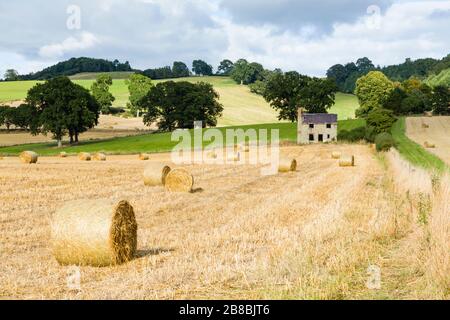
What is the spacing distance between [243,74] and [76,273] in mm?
172996

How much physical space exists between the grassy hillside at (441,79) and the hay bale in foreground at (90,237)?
484 ft

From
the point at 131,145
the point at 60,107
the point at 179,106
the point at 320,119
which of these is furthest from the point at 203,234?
the point at 179,106

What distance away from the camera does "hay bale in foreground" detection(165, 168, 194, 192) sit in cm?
2366

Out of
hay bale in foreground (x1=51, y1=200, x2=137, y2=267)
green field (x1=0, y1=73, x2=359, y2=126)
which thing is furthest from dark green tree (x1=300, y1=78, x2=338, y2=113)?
hay bale in foreground (x1=51, y1=200, x2=137, y2=267)

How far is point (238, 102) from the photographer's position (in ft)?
470

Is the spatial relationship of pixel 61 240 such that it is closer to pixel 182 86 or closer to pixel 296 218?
pixel 296 218

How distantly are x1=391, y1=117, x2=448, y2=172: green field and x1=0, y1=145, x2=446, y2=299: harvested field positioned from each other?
10.8 metres

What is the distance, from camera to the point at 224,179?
29438 mm

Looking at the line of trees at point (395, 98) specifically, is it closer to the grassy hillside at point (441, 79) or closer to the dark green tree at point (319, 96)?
the dark green tree at point (319, 96)

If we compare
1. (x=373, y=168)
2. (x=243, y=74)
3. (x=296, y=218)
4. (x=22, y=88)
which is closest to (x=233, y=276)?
(x=296, y=218)

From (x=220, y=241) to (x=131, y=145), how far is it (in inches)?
2291

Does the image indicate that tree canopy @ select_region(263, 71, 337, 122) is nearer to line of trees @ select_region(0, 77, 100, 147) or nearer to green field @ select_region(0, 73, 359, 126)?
green field @ select_region(0, 73, 359, 126)

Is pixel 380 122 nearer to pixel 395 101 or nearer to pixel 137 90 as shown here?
pixel 395 101

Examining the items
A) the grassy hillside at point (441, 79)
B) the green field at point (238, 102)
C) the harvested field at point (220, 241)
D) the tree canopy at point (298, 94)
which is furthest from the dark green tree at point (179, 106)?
the grassy hillside at point (441, 79)
